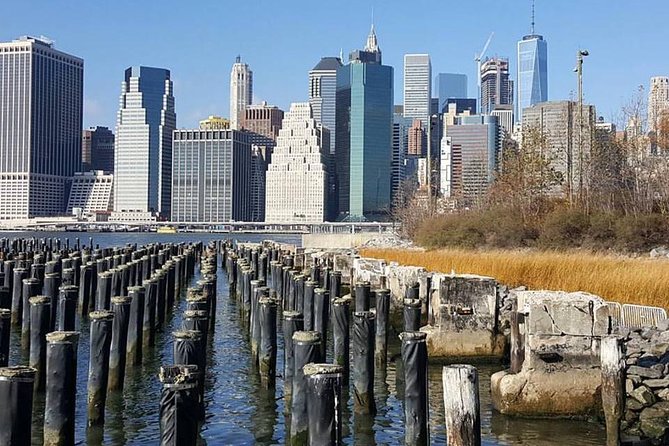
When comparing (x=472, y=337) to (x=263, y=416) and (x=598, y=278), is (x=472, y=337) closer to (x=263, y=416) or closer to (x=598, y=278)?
(x=598, y=278)

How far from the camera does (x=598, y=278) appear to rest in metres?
18.1

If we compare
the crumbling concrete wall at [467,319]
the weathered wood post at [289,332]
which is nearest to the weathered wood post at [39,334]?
the weathered wood post at [289,332]

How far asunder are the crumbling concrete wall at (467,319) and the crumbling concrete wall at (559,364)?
165 inches

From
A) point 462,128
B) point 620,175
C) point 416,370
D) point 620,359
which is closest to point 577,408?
point 620,359

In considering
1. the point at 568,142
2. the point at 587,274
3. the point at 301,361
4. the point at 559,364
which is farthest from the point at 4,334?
the point at 568,142

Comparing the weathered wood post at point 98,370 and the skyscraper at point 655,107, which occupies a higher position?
the skyscraper at point 655,107

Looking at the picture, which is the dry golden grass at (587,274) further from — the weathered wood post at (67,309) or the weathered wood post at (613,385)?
the weathered wood post at (67,309)

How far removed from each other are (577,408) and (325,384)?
238 inches

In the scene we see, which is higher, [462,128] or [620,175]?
[462,128]

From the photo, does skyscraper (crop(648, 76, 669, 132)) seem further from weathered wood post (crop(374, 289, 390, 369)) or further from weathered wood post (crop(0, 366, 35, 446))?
weathered wood post (crop(0, 366, 35, 446))

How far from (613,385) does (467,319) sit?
21.1 feet

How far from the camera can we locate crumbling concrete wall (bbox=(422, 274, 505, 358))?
56.0ft

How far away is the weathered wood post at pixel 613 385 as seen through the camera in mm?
10898

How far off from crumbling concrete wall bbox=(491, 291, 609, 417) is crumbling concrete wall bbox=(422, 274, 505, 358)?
13.7 feet
